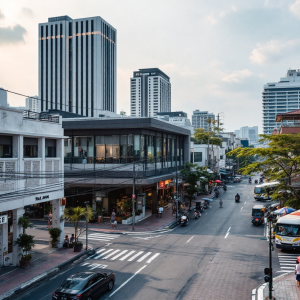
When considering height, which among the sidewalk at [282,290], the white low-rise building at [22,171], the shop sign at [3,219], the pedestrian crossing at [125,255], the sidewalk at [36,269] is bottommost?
the pedestrian crossing at [125,255]

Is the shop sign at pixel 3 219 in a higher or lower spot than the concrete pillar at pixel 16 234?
higher

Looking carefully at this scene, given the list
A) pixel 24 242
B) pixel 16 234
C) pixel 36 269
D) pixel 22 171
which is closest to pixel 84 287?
pixel 36 269

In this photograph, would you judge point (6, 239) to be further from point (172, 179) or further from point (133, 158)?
point (172, 179)

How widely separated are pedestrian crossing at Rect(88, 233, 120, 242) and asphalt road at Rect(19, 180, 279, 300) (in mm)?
92

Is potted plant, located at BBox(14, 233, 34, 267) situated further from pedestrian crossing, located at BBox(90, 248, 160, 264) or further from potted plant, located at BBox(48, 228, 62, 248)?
pedestrian crossing, located at BBox(90, 248, 160, 264)

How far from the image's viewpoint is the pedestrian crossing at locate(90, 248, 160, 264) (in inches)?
975

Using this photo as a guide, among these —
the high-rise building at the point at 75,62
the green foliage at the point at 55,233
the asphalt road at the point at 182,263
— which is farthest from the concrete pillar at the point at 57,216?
the high-rise building at the point at 75,62

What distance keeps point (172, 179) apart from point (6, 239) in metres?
31.8

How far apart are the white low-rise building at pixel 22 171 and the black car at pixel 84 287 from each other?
780 centimetres

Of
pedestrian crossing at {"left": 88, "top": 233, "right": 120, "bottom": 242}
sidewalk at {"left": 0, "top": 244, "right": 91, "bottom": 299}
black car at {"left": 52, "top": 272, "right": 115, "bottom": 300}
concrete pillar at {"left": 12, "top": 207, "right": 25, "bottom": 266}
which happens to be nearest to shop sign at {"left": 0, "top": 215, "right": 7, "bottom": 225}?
concrete pillar at {"left": 12, "top": 207, "right": 25, "bottom": 266}

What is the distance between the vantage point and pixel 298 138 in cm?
3491

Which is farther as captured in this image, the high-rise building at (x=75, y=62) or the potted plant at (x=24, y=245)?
the high-rise building at (x=75, y=62)

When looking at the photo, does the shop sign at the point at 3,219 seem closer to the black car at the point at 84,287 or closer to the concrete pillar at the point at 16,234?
the concrete pillar at the point at 16,234

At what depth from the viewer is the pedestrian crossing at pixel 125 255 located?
24777 millimetres
